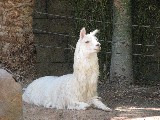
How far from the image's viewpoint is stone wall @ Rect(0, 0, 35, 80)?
8992 mm

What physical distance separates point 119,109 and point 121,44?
1565 mm

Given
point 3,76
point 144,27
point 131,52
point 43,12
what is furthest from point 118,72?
point 3,76

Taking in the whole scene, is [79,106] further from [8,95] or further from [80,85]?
[8,95]

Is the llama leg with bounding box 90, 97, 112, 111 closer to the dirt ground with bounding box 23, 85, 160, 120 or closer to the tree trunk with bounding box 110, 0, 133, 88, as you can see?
the dirt ground with bounding box 23, 85, 160, 120

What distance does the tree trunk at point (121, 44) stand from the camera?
7.80 meters

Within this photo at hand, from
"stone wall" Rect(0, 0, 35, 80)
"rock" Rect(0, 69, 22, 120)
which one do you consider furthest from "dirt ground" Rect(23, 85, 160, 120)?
"rock" Rect(0, 69, 22, 120)

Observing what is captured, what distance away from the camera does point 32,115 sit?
6.14 meters

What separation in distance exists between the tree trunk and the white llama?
4.18 ft

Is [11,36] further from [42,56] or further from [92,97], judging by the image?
[92,97]

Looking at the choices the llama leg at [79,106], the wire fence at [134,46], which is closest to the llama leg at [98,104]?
the llama leg at [79,106]

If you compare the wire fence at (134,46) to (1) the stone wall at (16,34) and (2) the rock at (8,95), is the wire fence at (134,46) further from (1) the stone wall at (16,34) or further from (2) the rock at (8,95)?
(2) the rock at (8,95)

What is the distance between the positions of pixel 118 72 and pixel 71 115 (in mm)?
1880

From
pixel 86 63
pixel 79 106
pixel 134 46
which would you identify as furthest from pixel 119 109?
pixel 134 46

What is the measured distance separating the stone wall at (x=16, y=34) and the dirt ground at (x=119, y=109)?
6.19ft
